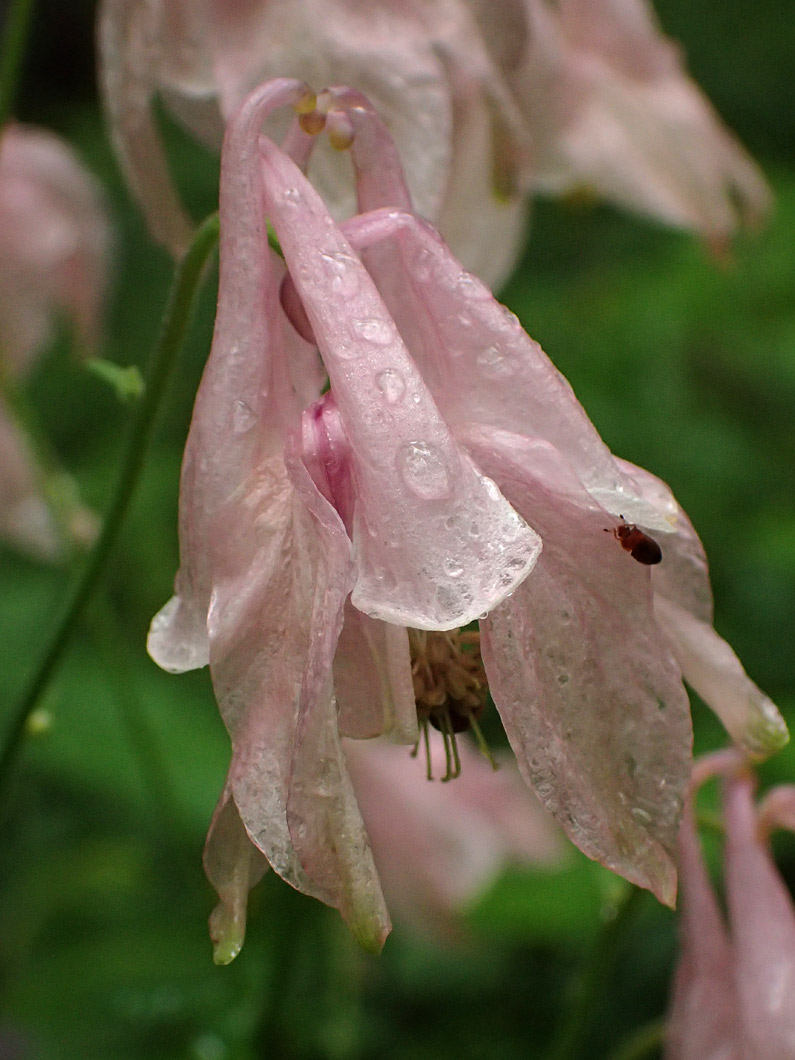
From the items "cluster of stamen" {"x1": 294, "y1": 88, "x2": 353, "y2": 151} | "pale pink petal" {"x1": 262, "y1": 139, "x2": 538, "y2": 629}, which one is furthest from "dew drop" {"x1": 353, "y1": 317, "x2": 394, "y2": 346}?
"cluster of stamen" {"x1": 294, "y1": 88, "x2": 353, "y2": 151}

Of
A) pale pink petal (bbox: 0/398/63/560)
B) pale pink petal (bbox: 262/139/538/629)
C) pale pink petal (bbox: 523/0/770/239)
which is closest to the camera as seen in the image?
pale pink petal (bbox: 262/139/538/629)

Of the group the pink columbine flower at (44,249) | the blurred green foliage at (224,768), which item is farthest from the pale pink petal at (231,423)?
the pink columbine flower at (44,249)

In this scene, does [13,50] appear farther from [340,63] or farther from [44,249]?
[44,249]

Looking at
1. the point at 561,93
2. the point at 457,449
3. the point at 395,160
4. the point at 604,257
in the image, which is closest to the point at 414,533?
the point at 457,449

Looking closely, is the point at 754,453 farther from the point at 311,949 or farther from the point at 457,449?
the point at 457,449

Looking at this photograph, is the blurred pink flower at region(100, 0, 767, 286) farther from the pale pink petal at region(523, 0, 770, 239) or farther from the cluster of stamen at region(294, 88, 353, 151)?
the cluster of stamen at region(294, 88, 353, 151)

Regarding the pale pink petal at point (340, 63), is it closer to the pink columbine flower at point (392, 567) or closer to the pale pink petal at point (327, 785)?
the pink columbine flower at point (392, 567)

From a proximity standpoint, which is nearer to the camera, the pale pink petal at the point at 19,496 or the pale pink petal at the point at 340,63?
the pale pink petal at the point at 340,63
